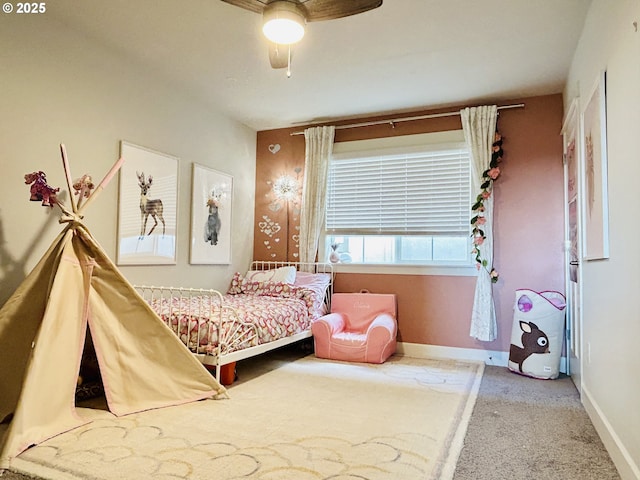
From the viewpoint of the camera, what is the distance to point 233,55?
12.0 feet

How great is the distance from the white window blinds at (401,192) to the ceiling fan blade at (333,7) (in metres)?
2.63

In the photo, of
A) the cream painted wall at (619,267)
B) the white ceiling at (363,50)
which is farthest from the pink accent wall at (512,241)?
the cream painted wall at (619,267)

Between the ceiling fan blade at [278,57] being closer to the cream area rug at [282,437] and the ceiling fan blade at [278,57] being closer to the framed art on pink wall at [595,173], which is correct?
the framed art on pink wall at [595,173]

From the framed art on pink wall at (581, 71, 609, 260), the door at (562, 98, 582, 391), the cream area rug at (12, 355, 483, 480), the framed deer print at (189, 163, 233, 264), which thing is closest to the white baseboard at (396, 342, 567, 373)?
the door at (562, 98, 582, 391)

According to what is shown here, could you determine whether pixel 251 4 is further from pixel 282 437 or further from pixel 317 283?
pixel 317 283

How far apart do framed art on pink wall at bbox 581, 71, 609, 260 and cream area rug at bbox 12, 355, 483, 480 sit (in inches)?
51.2

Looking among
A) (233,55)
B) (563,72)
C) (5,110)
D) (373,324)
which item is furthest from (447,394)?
(5,110)

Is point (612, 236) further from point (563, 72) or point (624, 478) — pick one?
point (563, 72)

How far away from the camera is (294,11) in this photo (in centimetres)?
227

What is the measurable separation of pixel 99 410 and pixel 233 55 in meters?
2.78

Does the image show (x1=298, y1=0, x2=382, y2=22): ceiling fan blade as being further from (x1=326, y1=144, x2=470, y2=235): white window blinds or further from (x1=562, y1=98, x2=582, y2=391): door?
(x1=326, y1=144, x2=470, y2=235): white window blinds

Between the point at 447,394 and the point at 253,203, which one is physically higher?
the point at 253,203

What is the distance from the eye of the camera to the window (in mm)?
4656

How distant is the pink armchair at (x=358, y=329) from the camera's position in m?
4.18
